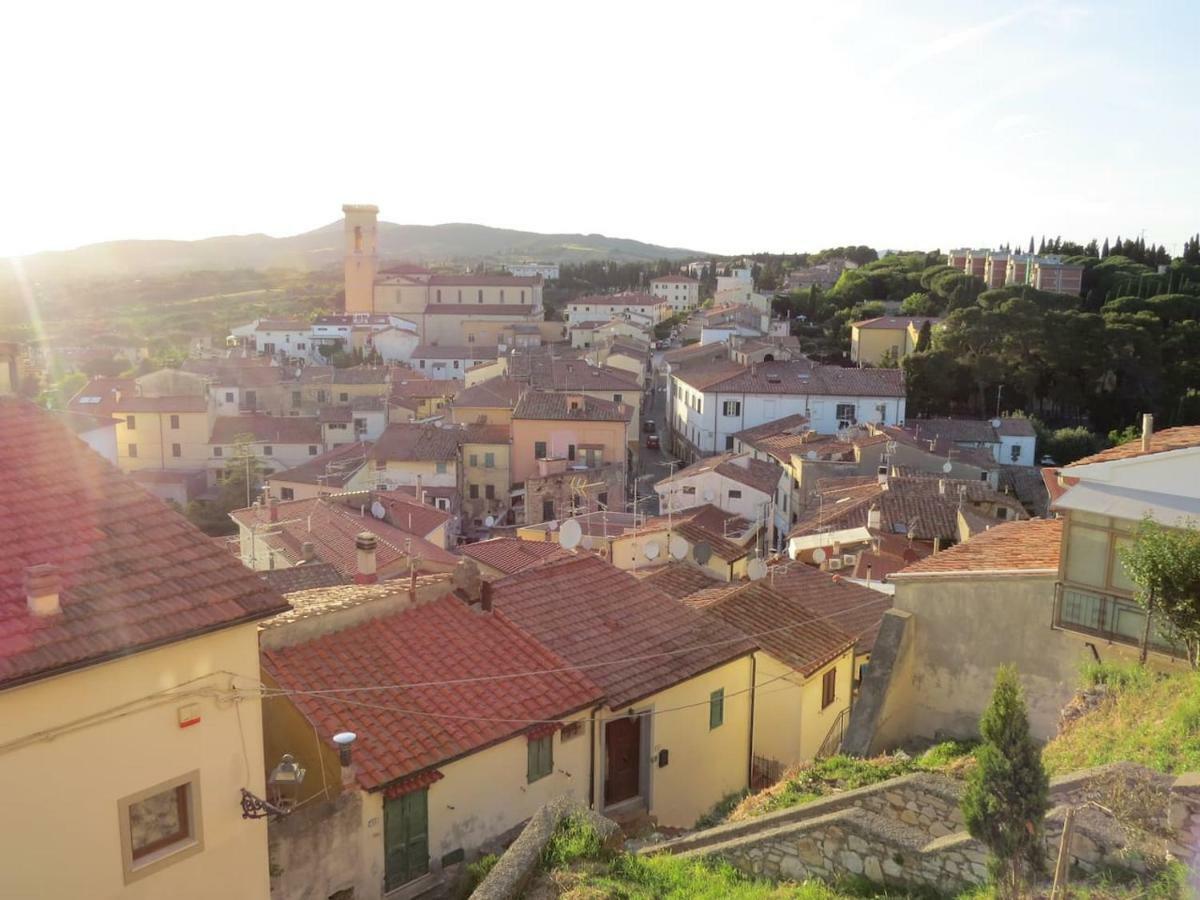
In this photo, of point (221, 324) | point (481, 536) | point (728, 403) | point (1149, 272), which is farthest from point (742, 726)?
point (221, 324)

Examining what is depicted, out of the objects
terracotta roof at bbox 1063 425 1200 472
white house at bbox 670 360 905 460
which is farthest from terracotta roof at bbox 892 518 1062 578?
white house at bbox 670 360 905 460

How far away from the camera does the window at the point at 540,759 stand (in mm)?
10547

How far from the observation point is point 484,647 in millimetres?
11484

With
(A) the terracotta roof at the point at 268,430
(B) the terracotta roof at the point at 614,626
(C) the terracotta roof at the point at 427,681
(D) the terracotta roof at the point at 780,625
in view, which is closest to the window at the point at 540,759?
(C) the terracotta roof at the point at 427,681

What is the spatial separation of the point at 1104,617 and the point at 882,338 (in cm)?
5969

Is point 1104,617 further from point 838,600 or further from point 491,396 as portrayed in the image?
point 491,396

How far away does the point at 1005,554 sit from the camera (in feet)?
42.8

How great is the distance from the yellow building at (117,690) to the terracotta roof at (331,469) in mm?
29296

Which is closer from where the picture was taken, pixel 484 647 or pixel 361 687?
pixel 361 687

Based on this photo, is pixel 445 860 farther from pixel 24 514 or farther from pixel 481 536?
pixel 481 536

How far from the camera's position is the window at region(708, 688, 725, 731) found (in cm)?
1305

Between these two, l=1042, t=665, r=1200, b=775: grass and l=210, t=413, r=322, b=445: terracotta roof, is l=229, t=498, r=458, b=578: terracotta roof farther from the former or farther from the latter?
l=210, t=413, r=322, b=445: terracotta roof

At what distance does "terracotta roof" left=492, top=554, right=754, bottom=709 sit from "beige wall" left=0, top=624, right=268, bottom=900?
15.2 feet

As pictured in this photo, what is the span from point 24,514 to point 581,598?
7635 mm
